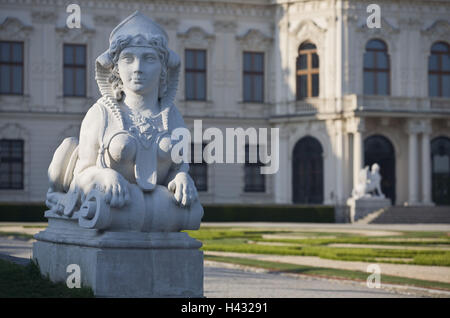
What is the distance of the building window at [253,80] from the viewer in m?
40.9

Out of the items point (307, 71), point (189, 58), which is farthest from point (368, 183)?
point (189, 58)

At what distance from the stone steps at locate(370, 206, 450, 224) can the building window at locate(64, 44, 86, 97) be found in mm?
14891

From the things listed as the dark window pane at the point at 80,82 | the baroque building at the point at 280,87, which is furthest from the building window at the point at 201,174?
the dark window pane at the point at 80,82

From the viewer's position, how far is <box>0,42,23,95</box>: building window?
3819cm

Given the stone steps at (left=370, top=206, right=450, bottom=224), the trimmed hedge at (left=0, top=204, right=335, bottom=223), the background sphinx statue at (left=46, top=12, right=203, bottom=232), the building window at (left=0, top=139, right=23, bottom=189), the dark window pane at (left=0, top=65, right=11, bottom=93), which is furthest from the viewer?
the dark window pane at (left=0, top=65, right=11, bottom=93)

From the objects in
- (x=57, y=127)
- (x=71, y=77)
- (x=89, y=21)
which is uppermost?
(x=89, y=21)

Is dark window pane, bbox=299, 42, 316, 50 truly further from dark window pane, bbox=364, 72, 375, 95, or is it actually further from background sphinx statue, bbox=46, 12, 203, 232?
background sphinx statue, bbox=46, 12, 203, 232

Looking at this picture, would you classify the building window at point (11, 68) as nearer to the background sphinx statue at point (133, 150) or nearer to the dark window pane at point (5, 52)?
the dark window pane at point (5, 52)

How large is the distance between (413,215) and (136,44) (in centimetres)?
2909

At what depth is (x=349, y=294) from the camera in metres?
9.91

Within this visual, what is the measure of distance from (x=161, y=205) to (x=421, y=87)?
3413 cm

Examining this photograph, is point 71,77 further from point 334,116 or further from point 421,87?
point 421,87

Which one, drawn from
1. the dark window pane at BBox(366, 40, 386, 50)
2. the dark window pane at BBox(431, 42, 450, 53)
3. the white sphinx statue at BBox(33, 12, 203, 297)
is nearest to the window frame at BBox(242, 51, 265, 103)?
the dark window pane at BBox(366, 40, 386, 50)
